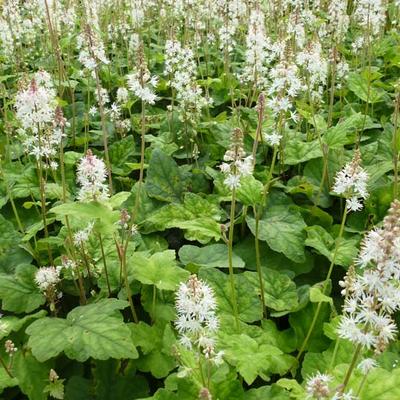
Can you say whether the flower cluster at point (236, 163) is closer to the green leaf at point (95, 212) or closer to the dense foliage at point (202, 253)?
the dense foliage at point (202, 253)

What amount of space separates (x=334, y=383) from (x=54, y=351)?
3.91 feet

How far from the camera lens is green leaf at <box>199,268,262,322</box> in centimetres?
272

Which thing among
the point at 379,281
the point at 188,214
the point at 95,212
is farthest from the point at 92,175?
the point at 379,281

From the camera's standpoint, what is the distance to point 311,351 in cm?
268

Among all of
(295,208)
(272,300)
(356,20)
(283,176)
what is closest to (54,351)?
(272,300)

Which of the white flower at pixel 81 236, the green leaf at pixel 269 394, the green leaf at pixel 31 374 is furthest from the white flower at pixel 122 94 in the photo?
the green leaf at pixel 269 394

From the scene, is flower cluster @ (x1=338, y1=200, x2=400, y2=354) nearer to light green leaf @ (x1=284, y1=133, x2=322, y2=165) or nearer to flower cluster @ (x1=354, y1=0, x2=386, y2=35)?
light green leaf @ (x1=284, y1=133, x2=322, y2=165)

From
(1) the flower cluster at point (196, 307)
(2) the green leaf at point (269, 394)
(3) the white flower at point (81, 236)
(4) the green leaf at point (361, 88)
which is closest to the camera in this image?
(1) the flower cluster at point (196, 307)

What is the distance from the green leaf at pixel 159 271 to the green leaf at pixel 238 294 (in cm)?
21

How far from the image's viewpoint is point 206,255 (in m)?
3.14

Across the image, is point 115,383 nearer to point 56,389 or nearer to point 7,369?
point 56,389

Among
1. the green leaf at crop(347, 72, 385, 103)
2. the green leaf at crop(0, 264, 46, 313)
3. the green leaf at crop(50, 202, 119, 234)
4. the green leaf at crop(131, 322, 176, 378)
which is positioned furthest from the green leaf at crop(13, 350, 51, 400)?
the green leaf at crop(347, 72, 385, 103)

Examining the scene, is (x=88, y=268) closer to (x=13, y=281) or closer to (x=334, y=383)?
(x=13, y=281)

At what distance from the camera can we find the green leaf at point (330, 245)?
2.97 metres
